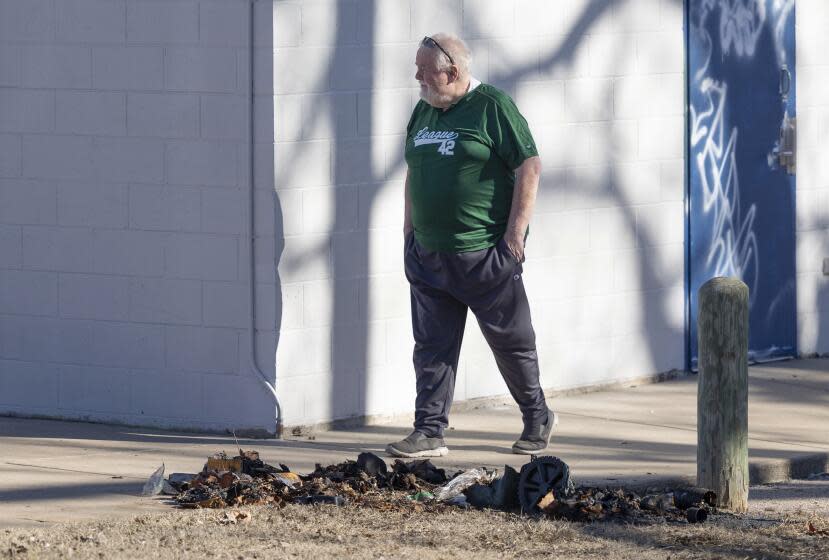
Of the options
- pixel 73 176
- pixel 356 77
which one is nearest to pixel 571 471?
pixel 356 77

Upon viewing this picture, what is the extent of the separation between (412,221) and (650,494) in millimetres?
1916

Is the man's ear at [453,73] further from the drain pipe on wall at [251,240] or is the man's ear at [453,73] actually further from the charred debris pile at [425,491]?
the charred debris pile at [425,491]

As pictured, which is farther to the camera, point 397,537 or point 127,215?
point 127,215

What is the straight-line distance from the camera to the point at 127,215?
31.9 feet

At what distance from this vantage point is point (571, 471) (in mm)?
8477

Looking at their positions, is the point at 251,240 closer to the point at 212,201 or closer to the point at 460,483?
the point at 212,201

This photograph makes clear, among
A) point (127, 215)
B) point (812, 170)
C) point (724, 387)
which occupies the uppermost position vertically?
point (812, 170)

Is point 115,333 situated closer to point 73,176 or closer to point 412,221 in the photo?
point 73,176

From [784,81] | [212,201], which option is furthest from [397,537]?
[784,81]

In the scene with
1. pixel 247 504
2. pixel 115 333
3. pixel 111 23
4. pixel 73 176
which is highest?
pixel 111 23

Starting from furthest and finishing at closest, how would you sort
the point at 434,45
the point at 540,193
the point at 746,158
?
1. the point at 746,158
2. the point at 540,193
3. the point at 434,45

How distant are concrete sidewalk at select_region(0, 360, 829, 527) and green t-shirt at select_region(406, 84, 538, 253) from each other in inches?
44.8

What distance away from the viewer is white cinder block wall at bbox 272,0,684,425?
31.1ft

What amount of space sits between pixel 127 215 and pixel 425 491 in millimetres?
2753
